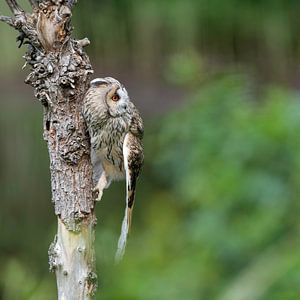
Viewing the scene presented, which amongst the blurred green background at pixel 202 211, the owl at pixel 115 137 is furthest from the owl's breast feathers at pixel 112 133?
the blurred green background at pixel 202 211

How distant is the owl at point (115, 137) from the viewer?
218cm

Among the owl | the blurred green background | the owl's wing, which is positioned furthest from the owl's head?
the blurred green background

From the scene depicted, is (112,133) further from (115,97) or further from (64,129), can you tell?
(64,129)

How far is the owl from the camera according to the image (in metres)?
2.18

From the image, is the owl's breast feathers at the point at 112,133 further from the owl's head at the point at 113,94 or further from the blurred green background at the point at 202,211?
the blurred green background at the point at 202,211

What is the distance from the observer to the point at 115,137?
2.39m

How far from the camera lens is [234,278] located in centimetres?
372

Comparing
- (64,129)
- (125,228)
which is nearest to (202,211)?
(125,228)

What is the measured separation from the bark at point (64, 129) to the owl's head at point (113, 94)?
0.12 metres

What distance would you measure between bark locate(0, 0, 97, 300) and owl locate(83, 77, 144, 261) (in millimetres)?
74

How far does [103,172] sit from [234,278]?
4.63 feet

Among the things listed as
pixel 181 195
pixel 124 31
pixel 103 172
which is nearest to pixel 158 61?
pixel 124 31

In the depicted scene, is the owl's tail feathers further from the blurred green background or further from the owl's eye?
the blurred green background

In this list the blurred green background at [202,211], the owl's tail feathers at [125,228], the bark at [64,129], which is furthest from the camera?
the blurred green background at [202,211]
